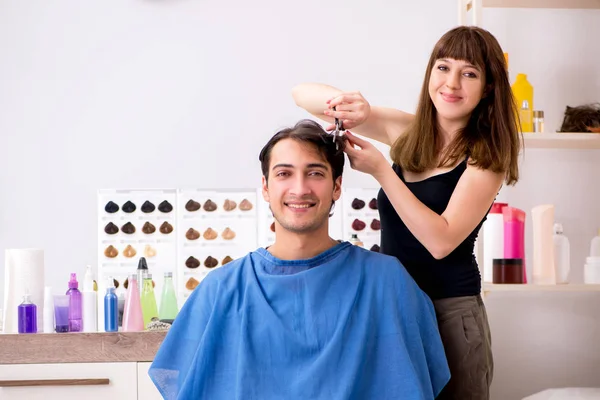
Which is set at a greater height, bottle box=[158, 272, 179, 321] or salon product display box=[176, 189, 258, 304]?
salon product display box=[176, 189, 258, 304]

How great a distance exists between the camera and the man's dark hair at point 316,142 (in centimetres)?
200

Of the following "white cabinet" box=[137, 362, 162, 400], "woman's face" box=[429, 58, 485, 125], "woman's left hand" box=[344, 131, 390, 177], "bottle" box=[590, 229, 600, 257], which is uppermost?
"woman's face" box=[429, 58, 485, 125]

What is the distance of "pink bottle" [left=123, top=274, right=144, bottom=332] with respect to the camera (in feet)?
9.52

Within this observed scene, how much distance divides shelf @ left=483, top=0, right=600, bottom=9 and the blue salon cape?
1777mm

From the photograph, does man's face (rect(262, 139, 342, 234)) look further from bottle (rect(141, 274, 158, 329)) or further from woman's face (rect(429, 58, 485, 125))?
bottle (rect(141, 274, 158, 329))

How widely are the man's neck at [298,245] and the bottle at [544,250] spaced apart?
1.36 meters

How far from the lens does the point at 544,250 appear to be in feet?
10.0

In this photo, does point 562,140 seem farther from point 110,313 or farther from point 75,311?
point 75,311

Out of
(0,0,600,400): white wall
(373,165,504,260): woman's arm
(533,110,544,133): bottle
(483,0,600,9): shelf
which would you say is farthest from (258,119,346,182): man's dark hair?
(483,0,600,9): shelf

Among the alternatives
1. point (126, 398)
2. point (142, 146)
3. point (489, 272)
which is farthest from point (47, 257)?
point (489, 272)

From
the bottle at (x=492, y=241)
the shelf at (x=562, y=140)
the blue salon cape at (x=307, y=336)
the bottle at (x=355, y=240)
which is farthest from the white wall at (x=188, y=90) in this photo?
the blue salon cape at (x=307, y=336)

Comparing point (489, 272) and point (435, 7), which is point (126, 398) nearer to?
point (489, 272)

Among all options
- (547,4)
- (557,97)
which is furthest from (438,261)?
(547,4)

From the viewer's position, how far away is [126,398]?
2754 millimetres
